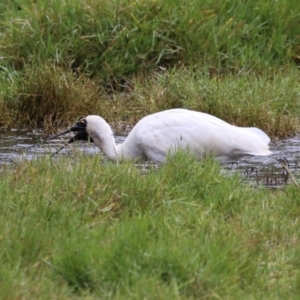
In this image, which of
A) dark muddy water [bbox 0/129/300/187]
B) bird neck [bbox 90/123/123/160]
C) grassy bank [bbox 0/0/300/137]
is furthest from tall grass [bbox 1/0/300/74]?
bird neck [bbox 90/123/123/160]

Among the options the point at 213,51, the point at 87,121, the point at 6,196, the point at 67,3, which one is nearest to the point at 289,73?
the point at 213,51

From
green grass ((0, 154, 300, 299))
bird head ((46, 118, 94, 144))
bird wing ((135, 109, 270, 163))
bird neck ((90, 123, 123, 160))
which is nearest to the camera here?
green grass ((0, 154, 300, 299))

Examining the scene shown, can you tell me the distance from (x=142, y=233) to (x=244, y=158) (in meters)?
4.27

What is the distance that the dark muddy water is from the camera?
7946 mm

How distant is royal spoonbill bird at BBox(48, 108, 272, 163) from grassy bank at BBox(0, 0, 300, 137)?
1332mm

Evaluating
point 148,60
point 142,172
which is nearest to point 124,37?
point 148,60

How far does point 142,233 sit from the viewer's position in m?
4.70

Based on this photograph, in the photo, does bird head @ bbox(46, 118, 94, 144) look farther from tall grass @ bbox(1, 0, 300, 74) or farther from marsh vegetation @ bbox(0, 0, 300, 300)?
tall grass @ bbox(1, 0, 300, 74)

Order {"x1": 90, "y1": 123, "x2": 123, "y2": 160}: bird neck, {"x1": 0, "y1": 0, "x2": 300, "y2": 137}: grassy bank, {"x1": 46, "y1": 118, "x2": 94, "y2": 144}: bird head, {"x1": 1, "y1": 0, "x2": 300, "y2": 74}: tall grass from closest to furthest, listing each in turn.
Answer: {"x1": 90, "y1": 123, "x2": 123, "y2": 160}: bird neck, {"x1": 46, "y1": 118, "x2": 94, "y2": 144}: bird head, {"x1": 0, "y1": 0, "x2": 300, "y2": 137}: grassy bank, {"x1": 1, "y1": 0, "x2": 300, "y2": 74}: tall grass

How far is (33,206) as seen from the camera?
5273 millimetres

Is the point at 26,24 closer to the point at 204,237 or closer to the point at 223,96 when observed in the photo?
the point at 223,96

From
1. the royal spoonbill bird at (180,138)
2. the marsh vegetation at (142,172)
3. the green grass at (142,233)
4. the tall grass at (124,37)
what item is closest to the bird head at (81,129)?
the royal spoonbill bird at (180,138)

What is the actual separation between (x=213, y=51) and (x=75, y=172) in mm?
5491

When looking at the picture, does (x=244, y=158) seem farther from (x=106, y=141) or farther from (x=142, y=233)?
(x=142, y=233)
